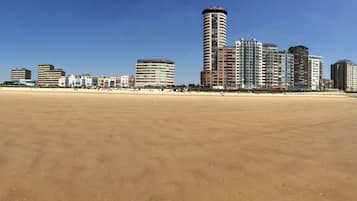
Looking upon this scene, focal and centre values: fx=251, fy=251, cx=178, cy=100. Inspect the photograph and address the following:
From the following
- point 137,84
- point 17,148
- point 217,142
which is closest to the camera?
point 17,148

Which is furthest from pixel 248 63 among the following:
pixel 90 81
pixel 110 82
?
pixel 90 81

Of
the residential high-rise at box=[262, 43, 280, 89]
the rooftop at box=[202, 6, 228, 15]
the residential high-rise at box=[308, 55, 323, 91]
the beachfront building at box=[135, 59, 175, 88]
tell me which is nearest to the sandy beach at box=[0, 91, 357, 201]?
the residential high-rise at box=[262, 43, 280, 89]

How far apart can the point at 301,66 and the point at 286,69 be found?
1985cm

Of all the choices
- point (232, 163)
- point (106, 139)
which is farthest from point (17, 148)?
point (232, 163)

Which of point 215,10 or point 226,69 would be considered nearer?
point 226,69

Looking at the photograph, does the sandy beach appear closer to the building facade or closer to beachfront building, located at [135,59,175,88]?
the building facade

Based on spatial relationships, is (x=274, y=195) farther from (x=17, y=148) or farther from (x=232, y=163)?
(x=17, y=148)

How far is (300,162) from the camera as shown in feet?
15.4

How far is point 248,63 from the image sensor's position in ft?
471

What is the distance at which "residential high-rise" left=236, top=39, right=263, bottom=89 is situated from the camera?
472 ft

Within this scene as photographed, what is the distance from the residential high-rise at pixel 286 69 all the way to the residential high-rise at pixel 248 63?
65.9 feet

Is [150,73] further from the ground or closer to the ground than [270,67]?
closer to the ground

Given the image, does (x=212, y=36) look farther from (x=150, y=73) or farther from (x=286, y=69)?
(x=286, y=69)

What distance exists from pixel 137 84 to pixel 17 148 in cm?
16616
